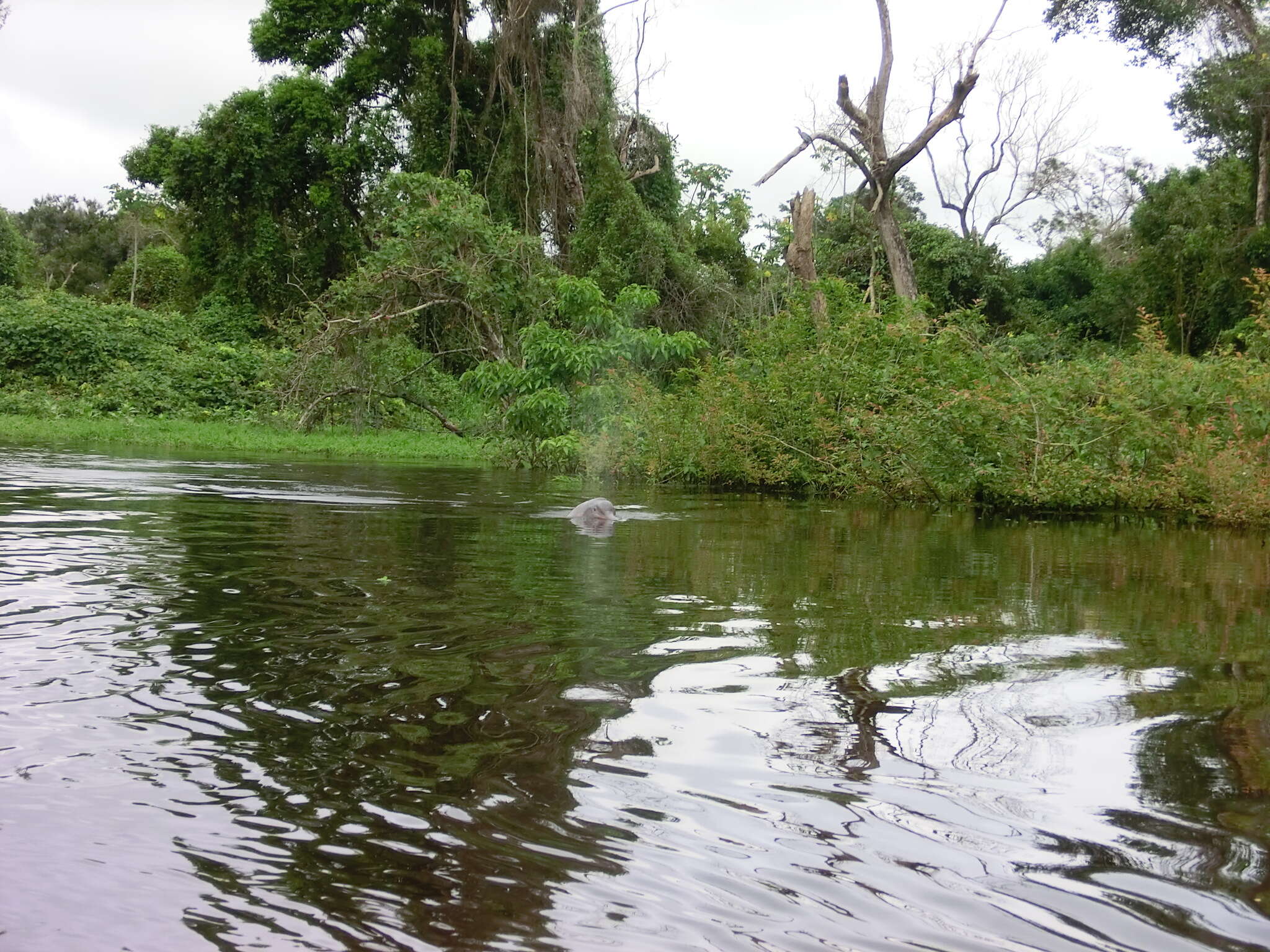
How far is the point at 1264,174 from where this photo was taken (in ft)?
92.1

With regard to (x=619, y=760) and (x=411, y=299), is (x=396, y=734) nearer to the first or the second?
(x=619, y=760)

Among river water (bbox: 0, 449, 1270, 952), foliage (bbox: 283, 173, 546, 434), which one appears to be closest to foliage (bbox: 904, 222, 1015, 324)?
foliage (bbox: 283, 173, 546, 434)

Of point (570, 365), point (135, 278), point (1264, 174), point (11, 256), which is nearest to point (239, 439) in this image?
point (570, 365)

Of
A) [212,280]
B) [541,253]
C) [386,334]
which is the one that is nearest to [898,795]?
[386,334]

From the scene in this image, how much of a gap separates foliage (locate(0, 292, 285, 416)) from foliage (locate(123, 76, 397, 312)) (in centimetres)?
469

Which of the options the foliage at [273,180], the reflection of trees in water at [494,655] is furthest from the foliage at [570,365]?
the foliage at [273,180]

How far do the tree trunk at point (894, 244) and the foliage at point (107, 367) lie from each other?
1293 cm

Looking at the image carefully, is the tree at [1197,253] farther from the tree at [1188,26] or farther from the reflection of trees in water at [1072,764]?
the reflection of trees in water at [1072,764]

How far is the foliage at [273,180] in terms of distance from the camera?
1275 inches

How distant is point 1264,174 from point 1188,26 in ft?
16.4

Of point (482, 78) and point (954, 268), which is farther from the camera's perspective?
point (954, 268)

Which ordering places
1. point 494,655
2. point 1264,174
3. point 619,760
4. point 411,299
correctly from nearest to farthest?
1. point 619,760
2. point 494,655
3. point 411,299
4. point 1264,174

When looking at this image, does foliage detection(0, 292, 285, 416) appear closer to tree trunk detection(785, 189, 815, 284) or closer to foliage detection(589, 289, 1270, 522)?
tree trunk detection(785, 189, 815, 284)

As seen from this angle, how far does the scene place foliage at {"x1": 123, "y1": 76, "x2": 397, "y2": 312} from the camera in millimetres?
32375
